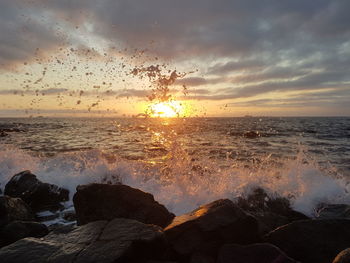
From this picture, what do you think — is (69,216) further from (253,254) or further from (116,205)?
(253,254)

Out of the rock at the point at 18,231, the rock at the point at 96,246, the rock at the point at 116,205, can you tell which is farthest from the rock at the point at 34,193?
the rock at the point at 96,246

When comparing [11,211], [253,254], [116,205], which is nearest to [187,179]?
→ [116,205]

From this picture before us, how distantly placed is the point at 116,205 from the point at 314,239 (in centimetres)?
362

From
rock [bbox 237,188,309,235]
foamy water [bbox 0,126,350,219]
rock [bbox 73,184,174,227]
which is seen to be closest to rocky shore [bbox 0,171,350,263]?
rock [bbox 73,184,174,227]

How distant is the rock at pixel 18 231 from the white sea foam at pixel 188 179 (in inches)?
146

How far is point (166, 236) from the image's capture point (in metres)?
4.29

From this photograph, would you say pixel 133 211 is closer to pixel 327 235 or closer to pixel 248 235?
pixel 248 235

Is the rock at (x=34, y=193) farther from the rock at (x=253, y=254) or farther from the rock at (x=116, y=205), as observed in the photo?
the rock at (x=253, y=254)

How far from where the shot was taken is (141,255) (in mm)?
3666

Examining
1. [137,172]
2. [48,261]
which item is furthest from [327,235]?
[137,172]

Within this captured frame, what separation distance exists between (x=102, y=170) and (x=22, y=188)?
9.97 feet

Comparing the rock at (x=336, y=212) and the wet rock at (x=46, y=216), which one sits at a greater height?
the rock at (x=336, y=212)

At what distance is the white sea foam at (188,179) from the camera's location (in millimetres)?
8289

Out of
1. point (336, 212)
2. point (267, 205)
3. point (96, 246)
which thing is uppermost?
point (96, 246)
